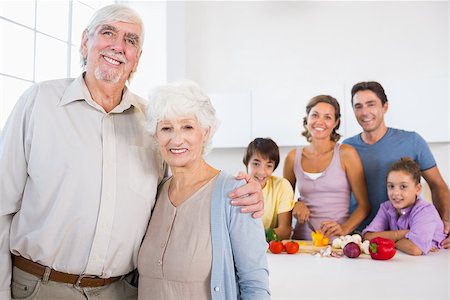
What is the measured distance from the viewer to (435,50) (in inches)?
149

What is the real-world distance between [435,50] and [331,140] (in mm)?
1855

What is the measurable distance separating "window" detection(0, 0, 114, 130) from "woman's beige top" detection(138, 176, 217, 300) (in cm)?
142

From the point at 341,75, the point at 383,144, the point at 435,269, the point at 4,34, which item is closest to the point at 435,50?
the point at 341,75

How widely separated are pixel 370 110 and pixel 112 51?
157 centimetres

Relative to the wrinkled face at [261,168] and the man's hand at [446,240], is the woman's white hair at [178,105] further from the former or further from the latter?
the man's hand at [446,240]

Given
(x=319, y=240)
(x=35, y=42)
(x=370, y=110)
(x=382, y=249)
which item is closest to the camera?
(x=382, y=249)

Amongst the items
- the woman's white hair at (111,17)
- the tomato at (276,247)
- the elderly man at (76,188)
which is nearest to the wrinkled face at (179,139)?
the elderly man at (76,188)

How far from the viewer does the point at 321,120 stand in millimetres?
2420

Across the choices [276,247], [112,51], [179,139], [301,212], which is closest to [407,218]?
[301,212]

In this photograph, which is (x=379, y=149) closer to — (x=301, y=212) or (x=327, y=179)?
(x=327, y=179)

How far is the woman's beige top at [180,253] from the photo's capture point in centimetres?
124

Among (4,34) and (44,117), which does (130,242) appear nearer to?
(44,117)

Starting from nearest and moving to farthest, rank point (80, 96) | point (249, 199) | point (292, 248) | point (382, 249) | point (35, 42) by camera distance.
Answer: point (249, 199), point (80, 96), point (382, 249), point (292, 248), point (35, 42)

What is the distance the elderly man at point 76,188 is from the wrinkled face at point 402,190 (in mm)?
1049
